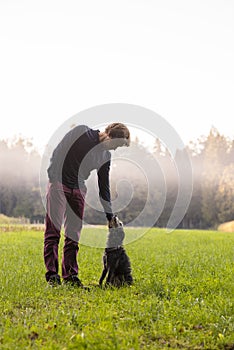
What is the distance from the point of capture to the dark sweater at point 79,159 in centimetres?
701

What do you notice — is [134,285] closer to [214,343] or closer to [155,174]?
[214,343]

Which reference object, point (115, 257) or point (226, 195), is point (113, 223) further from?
point (226, 195)

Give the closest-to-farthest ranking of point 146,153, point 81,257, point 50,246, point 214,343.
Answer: point 214,343 < point 50,246 < point 81,257 < point 146,153

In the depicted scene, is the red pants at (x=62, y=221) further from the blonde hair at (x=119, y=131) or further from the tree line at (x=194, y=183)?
the tree line at (x=194, y=183)

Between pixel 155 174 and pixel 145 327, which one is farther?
pixel 155 174

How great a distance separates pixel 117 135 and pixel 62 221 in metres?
1.61

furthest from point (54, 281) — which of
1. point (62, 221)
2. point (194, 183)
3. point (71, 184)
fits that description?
point (194, 183)

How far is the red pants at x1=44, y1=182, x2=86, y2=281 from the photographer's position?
23.3 feet

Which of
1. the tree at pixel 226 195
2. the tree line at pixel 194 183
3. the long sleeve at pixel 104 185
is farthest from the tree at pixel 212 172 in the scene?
the long sleeve at pixel 104 185

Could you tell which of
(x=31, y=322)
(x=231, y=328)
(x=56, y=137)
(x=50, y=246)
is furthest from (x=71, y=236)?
(x=231, y=328)

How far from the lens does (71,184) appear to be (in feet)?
23.4

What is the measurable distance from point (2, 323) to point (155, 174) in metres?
10.1

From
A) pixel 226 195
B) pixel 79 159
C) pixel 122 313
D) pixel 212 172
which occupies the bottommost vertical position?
pixel 122 313

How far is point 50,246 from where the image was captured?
714cm
